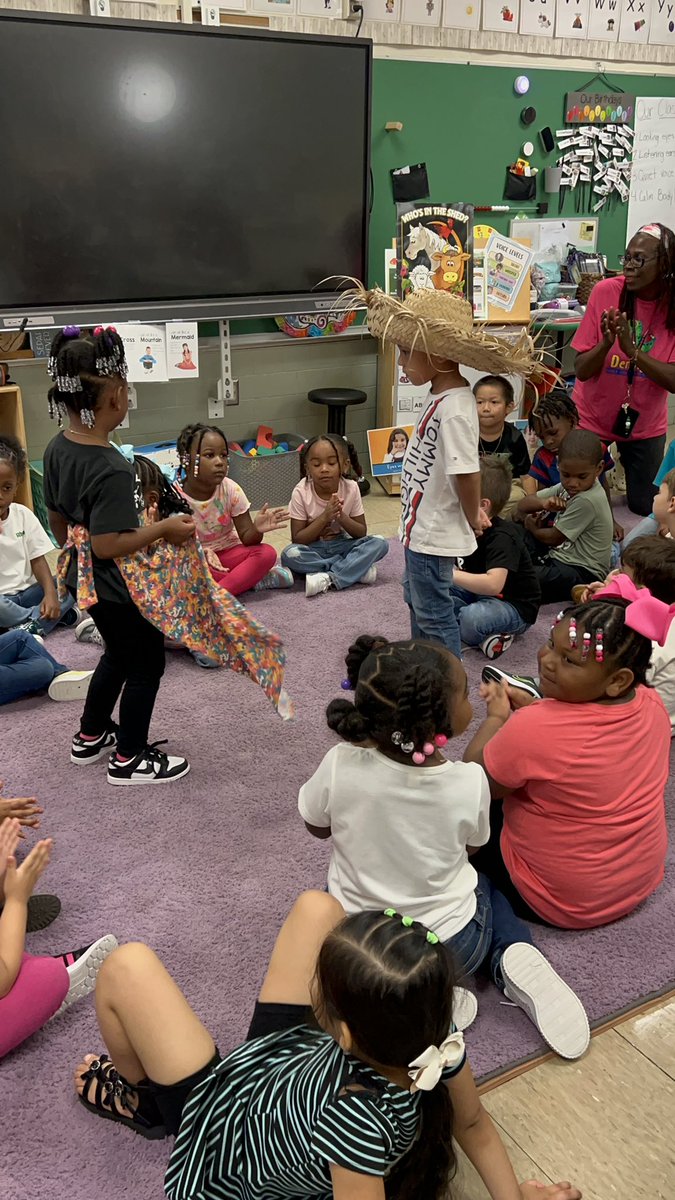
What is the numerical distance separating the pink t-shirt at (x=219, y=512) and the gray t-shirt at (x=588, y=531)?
114 cm

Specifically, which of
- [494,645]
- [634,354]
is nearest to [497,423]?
[634,354]

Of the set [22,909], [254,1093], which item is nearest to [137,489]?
[22,909]

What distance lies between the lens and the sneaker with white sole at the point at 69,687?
2.68 meters

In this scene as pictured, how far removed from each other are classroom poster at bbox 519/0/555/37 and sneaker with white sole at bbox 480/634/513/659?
3.34m

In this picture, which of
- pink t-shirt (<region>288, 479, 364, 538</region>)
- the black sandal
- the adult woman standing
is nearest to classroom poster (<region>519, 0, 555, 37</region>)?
the adult woman standing

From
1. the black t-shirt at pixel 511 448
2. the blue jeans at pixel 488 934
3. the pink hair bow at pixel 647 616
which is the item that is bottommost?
the blue jeans at pixel 488 934

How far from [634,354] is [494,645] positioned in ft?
4.48

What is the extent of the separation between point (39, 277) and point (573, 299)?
9.09 ft

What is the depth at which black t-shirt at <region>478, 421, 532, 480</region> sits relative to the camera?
394 centimetres

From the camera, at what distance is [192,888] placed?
1924 millimetres

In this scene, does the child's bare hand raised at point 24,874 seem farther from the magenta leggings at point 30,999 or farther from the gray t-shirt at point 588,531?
the gray t-shirt at point 588,531

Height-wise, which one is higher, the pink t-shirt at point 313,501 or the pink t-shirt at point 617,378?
the pink t-shirt at point 617,378

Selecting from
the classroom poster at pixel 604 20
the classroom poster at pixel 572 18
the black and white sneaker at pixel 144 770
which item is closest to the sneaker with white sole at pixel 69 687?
the black and white sneaker at pixel 144 770

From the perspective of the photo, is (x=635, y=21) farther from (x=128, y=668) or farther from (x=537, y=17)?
(x=128, y=668)
